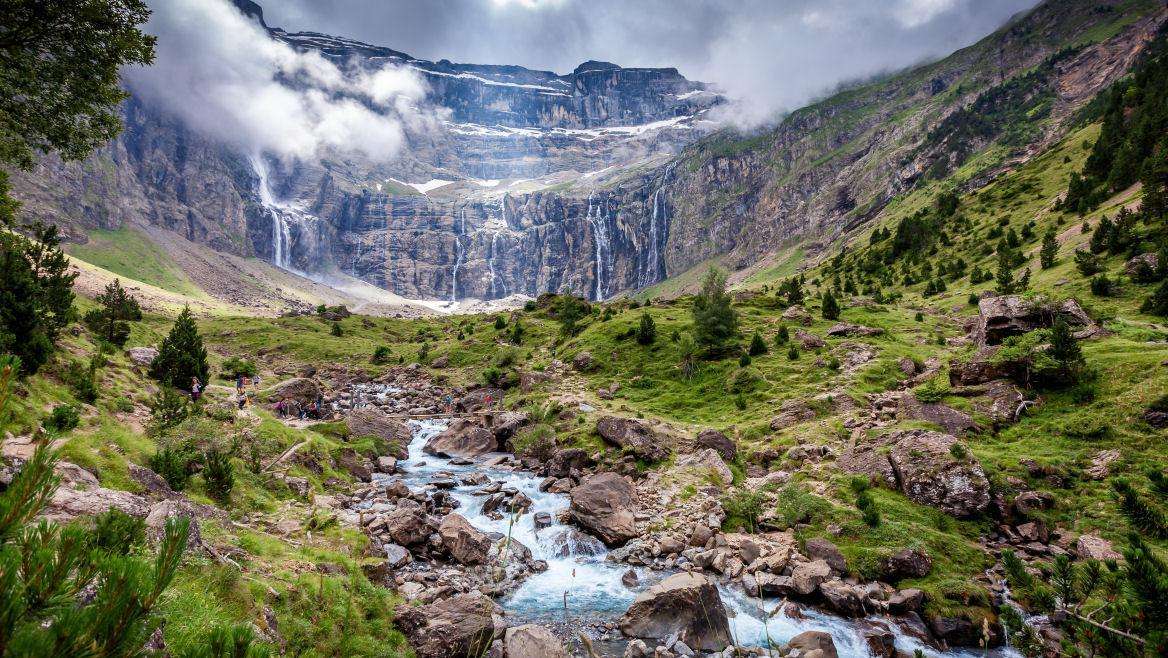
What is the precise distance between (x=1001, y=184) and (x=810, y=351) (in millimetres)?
72980

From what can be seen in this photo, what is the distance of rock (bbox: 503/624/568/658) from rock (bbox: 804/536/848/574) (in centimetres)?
885

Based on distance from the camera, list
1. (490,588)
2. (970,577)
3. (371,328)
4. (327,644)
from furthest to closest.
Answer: (371,328), (490,588), (970,577), (327,644)

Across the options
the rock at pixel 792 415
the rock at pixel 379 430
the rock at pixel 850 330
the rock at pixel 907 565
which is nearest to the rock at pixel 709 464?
the rock at pixel 792 415

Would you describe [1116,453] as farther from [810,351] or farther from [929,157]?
[929,157]

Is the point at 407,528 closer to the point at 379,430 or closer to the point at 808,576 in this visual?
the point at 808,576

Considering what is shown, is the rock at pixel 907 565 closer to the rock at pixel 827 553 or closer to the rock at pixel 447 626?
the rock at pixel 827 553

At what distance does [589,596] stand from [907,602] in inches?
357

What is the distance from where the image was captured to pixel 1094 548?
12.2 metres

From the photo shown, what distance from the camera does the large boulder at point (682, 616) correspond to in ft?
38.9

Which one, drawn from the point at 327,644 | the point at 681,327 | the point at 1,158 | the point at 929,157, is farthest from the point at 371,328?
the point at 929,157

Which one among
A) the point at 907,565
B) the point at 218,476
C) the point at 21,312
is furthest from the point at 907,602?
the point at 21,312

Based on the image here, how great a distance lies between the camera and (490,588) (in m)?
14.2

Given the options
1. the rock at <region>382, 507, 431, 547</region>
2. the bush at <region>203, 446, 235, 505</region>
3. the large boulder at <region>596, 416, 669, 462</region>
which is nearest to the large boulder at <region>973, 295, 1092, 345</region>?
the large boulder at <region>596, 416, 669, 462</region>

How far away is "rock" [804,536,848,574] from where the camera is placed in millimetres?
14289
